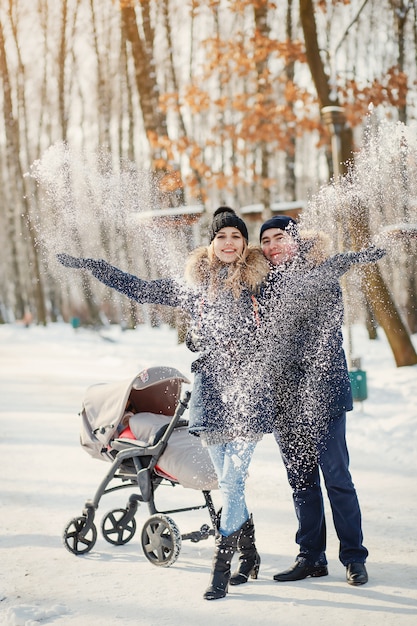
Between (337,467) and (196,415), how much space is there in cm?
81

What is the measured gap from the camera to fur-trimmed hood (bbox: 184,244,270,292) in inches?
168

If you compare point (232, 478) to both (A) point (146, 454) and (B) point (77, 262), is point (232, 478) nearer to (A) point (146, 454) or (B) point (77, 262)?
(A) point (146, 454)

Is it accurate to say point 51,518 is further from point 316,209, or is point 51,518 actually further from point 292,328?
point 316,209

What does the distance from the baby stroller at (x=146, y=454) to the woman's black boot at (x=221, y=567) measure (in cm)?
33

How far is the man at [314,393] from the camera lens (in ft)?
14.5

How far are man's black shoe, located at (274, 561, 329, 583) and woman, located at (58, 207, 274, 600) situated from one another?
324mm

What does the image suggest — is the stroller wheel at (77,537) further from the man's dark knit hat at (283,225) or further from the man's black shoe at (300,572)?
the man's dark knit hat at (283,225)

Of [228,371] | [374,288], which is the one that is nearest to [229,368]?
[228,371]

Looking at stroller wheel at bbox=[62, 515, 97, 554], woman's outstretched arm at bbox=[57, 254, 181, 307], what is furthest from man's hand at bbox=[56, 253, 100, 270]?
stroller wheel at bbox=[62, 515, 97, 554]

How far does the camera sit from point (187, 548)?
5238 mm

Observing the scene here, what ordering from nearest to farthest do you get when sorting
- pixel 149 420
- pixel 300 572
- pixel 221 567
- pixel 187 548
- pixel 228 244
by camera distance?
pixel 221 567 → pixel 228 244 → pixel 300 572 → pixel 149 420 → pixel 187 548

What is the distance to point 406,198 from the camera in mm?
10805

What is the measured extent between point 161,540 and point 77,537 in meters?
0.67

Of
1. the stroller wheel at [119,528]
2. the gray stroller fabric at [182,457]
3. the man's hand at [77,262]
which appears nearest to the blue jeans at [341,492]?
the gray stroller fabric at [182,457]
